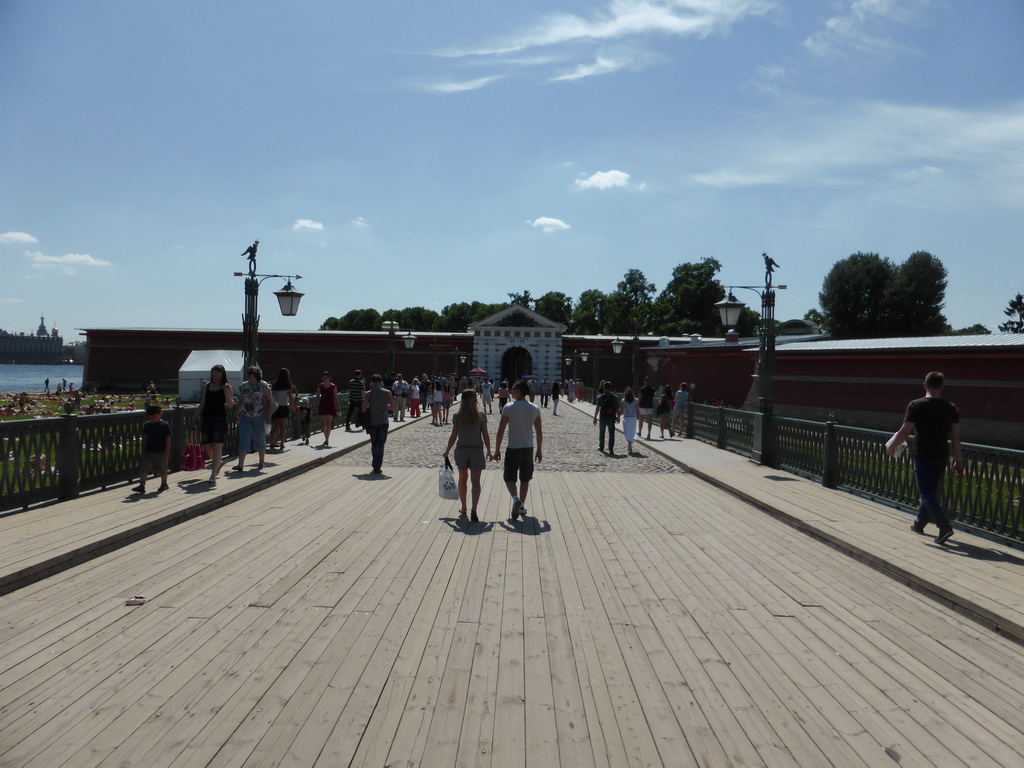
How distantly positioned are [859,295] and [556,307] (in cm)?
7781

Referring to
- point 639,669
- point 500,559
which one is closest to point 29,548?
point 500,559

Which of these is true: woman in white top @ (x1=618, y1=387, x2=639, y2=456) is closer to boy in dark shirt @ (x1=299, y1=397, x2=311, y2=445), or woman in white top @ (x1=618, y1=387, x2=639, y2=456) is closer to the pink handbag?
boy in dark shirt @ (x1=299, y1=397, x2=311, y2=445)

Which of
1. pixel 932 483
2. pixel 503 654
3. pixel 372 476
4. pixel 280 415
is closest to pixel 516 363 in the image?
pixel 280 415

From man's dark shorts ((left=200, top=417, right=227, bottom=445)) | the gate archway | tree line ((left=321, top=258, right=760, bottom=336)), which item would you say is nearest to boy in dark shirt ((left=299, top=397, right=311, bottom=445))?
man's dark shorts ((left=200, top=417, right=227, bottom=445))

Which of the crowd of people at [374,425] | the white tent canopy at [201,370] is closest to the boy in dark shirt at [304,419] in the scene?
the crowd of people at [374,425]

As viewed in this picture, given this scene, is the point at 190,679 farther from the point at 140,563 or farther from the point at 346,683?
the point at 140,563

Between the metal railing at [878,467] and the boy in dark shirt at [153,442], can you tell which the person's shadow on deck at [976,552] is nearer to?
the metal railing at [878,467]

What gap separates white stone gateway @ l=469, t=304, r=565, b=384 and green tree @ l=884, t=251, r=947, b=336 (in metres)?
29.1

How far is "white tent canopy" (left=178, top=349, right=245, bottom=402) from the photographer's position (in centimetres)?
4581

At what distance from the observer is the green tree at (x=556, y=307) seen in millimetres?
144375

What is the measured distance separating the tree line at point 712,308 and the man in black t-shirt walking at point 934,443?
69.5 ft

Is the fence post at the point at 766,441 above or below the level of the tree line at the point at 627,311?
below

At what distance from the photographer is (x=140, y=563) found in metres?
7.26

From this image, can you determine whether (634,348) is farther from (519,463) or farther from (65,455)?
(65,455)
